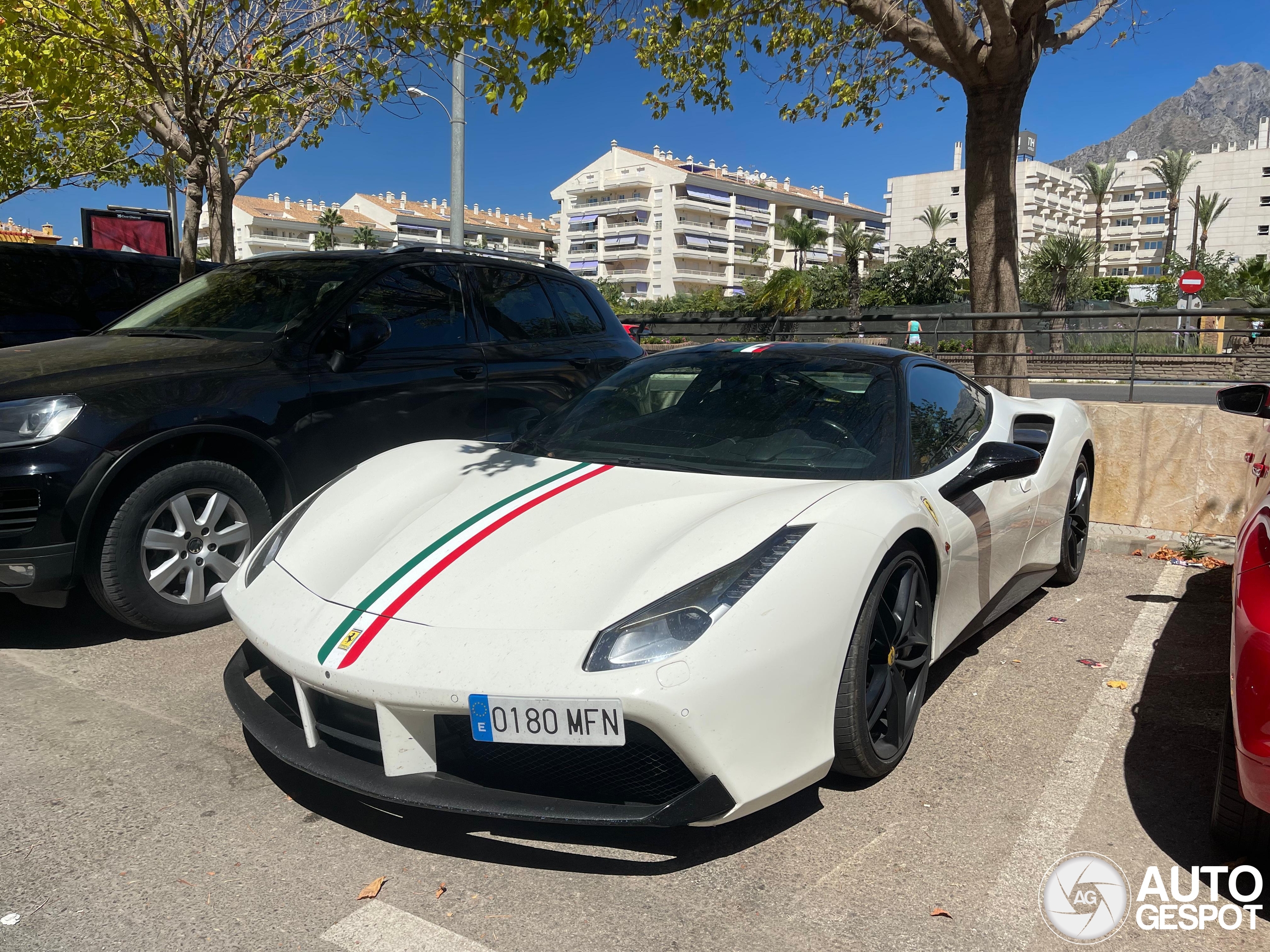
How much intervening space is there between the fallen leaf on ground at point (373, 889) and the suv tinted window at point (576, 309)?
410cm

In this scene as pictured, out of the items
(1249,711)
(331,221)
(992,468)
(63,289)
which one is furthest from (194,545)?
(331,221)

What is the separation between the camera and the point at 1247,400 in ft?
11.2

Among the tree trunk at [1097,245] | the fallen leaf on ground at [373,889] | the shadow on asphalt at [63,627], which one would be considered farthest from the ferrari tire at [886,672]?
the tree trunk at [1097,245]

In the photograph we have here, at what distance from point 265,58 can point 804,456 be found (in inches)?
357

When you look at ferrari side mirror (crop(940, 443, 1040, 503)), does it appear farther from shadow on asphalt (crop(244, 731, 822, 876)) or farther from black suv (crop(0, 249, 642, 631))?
black suv (crop(0, 249, 642, 631))

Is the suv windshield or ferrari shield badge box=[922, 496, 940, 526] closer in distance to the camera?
ferrari shield badge box=[922, 496, 940, 526]

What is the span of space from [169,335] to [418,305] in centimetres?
123

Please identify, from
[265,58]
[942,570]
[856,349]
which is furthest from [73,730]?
[265,58]

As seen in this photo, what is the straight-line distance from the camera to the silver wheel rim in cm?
392

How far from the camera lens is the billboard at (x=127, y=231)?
17969 mm

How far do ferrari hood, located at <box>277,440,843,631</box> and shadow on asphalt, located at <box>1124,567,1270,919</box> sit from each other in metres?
1.29

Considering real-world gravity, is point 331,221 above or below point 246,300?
above

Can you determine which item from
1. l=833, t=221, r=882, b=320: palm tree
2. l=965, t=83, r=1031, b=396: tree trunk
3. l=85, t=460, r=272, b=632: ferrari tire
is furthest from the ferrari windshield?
l=833, t=221, r=882, b=320: palm tree

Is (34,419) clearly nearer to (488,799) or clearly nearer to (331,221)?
(488,799)
